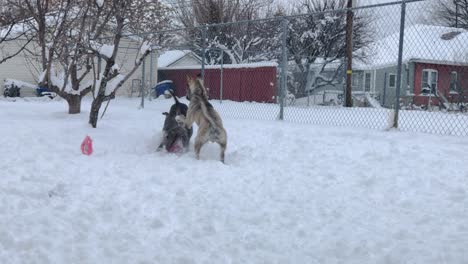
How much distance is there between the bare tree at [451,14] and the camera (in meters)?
30.7

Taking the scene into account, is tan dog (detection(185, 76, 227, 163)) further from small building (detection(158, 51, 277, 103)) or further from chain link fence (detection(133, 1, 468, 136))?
small building (detection(158, 51, 277, 103))

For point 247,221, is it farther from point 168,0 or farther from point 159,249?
point 168,0

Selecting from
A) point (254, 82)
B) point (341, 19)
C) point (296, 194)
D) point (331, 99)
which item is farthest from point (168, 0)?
point (296, 194)

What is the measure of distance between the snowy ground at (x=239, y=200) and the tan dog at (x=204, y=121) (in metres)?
0.28

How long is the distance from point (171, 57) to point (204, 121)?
21447mm

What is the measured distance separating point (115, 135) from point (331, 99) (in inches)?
478

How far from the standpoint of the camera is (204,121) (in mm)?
6195

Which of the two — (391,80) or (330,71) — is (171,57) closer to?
(330,71)

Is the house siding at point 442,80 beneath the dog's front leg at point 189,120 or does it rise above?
above

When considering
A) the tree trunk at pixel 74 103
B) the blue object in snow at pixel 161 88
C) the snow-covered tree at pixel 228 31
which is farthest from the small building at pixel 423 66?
the blue object in snow at pixel 161 88

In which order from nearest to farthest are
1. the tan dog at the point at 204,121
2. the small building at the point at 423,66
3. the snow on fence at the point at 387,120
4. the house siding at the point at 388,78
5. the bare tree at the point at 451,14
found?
the tan dog at the point at 204,121 → the snow on fence at the point at 387,120 → the small building at the point at 423,66 → the house siding at the point at 388,78 → the bare tree at the point at 451,14

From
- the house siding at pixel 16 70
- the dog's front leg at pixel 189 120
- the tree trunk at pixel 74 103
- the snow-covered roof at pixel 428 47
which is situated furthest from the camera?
the house siding at pixel 16 70

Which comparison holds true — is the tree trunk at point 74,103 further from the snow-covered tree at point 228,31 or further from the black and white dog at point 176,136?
the snow-covered tree at point 228,31

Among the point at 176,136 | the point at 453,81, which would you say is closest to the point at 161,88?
the point at 453,81
